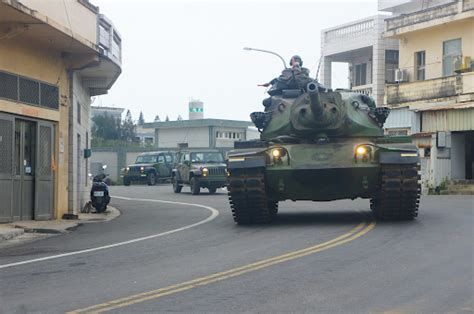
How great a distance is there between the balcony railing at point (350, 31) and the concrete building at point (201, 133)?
19218 mm

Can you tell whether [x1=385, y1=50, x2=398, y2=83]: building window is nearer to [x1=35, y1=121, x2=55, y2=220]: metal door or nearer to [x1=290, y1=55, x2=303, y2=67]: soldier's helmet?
[x1=290, y1=55, x2=303, y2=67]: soldier's helmet

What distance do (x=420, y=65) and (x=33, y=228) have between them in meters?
26.4

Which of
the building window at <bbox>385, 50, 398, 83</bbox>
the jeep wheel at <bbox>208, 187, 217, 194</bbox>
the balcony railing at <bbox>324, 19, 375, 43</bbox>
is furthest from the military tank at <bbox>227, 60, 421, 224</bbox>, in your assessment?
the balcony railing at <bbox>324, 19, 375, 43</bbox>

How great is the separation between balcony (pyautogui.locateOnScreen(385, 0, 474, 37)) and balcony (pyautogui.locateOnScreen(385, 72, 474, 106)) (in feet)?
8.47

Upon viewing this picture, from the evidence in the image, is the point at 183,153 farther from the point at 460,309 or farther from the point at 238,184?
the point at 460,309

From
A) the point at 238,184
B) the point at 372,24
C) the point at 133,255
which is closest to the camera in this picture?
the point at 133,255

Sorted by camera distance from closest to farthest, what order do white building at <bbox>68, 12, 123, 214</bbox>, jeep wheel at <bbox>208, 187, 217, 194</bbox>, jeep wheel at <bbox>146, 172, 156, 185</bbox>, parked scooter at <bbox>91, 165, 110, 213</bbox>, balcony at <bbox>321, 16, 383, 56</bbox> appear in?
white building at <bbox>68, 12, 123, 214</bbox> < parked scooter at <bbox>91, 165, 110, 213</bbox> < jeep wheel at <bbox>208, 187, 217, 194</bbox> < balcony at <bbox>321, 16, 383, 56</bbox> < jeep wheel at <bbox>146, 172, 156, 185</bbox>

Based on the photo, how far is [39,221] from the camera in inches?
703

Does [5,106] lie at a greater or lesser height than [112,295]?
greater

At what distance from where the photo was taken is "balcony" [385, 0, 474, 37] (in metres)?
34.2

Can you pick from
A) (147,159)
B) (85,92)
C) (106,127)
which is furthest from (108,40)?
(106,127)

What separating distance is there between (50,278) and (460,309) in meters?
4.64

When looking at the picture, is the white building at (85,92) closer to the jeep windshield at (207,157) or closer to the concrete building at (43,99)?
the concrete building at (43,99)

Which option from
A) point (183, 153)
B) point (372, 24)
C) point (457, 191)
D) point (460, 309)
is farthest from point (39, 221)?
point (372, 24)
